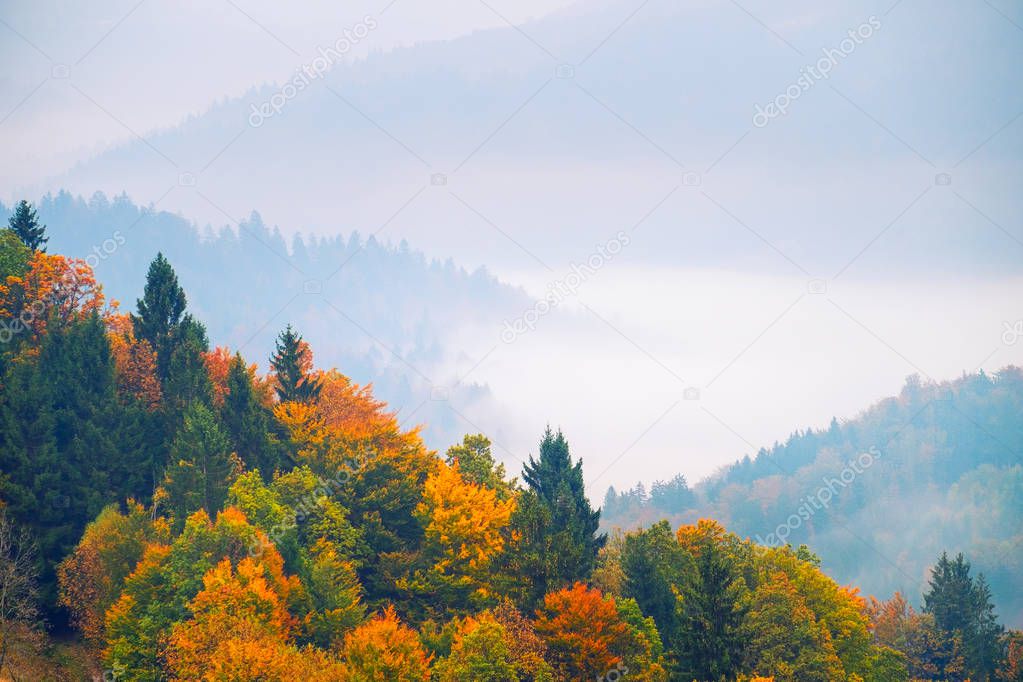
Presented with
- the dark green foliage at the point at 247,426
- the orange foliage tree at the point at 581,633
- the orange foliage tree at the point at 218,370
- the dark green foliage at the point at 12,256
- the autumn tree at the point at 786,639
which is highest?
the dark green foliage at the point at 12,256

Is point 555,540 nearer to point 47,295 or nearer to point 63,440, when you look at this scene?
point 63,440

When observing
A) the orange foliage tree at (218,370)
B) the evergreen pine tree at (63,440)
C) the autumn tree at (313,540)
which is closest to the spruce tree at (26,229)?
the evergreen pine tree at (63,440)

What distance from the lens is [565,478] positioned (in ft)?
308

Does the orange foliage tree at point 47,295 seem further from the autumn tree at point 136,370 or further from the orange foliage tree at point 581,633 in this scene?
the orange foliage tree at point 581,633

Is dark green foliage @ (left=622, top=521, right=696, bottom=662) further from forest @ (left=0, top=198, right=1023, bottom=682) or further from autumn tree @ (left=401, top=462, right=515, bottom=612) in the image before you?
autumn tree @ (left=401, top=462, right=515, bottom=612)

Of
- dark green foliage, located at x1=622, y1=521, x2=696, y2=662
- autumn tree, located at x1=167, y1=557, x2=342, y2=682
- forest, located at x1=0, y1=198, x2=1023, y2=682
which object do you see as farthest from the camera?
dark green foliage, located at x1=622, y1=521, x2=696, y2=662

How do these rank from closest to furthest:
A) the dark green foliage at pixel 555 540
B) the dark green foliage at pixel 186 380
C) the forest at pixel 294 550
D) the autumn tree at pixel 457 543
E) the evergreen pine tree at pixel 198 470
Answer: the forest at pixel 294 550
the dark green foliage at pixel 555 540
the autumn tree at pixel 457 543
the evergreen pine tree at pixel 198 470
the dark green foliage at pixel 186 380

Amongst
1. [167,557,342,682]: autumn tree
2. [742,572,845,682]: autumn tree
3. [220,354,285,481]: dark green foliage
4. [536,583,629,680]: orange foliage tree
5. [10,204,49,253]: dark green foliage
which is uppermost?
[10,204,49,253]: dark green foliage

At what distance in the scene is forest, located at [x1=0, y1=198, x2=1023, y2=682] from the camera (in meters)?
64.4

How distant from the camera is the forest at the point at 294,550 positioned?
2534 inches

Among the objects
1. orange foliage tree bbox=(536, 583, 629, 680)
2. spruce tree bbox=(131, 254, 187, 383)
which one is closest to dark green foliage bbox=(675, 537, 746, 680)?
orange foliage tree bbox=(536, 583, 629, 680)

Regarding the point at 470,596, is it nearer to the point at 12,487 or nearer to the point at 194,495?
the point at 194,495

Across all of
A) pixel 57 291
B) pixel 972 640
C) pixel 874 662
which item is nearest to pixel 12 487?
pixel 57 291

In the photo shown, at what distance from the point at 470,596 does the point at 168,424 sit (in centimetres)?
2540
